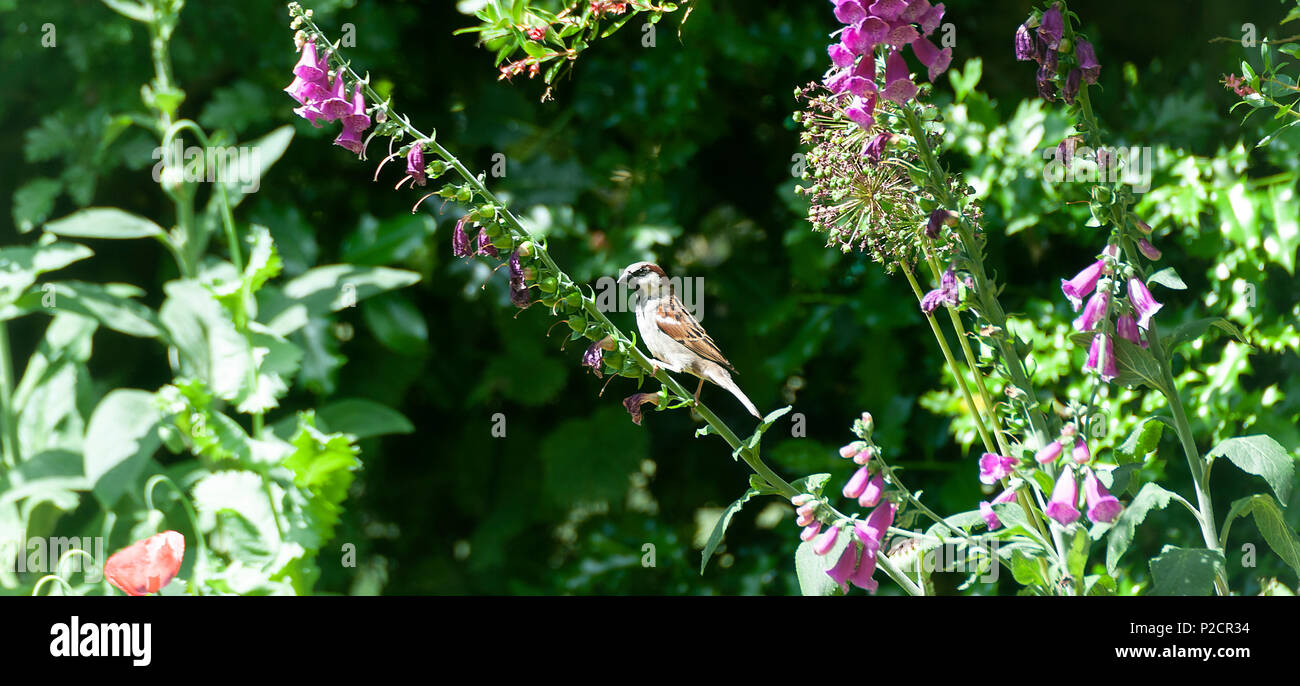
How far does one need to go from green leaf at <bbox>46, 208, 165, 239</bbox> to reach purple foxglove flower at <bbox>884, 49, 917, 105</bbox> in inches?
43.5

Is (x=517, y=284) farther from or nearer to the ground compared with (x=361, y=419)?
nearer to the ground

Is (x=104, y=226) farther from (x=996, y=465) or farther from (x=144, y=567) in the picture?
(x=996, y=465)

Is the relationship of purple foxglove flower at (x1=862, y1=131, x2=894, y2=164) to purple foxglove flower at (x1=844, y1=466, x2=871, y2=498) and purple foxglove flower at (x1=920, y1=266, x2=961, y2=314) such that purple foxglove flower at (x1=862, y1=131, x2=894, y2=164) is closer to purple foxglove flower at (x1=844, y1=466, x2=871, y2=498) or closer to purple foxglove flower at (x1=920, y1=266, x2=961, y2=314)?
purple foxglove flower at (x1=920, y1=266, x2=961, y2=314)

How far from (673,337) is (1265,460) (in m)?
0.40

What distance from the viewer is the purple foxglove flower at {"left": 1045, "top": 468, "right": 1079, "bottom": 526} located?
0.55 metres

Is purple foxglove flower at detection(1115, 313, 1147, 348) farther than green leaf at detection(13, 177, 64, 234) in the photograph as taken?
No

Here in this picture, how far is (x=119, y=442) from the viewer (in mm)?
1261

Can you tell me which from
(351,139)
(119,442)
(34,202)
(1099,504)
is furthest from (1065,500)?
(34,202)

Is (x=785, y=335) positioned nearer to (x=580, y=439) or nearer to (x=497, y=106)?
(x=580, y=439)

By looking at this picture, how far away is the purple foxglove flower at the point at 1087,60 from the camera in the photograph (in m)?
0.61

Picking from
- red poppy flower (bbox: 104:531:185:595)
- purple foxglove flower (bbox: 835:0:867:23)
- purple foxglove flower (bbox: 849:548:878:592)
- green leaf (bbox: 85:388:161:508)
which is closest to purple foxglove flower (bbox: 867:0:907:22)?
purple foxglove flower (bbox: 835:0:867:23)

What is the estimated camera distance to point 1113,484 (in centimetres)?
62
